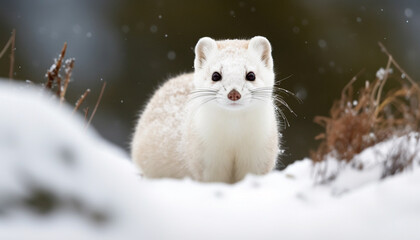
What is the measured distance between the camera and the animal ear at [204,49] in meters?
4.41

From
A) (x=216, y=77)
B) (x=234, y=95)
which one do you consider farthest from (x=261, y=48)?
(x=234, y=95)

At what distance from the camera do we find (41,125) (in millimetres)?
2482

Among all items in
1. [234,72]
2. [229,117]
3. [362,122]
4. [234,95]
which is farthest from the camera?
[229,117]

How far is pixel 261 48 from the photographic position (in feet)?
14.5

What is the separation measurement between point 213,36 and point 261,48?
401cm

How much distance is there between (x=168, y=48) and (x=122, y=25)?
1.06 metres

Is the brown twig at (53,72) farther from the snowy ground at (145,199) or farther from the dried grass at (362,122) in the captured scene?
the dried grass at (362,122)

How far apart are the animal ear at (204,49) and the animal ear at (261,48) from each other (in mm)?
274

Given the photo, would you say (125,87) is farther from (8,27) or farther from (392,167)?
(392,167)

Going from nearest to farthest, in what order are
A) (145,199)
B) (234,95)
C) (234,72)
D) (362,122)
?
1. (145,199)
2. (362,122)
3. (234,95)
4. (234,72)

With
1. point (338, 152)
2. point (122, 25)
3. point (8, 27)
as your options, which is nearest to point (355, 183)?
point (338, 152)

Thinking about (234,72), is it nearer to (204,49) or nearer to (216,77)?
(216,77)

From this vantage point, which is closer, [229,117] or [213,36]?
[229,117]

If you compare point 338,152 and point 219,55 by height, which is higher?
point 219,55
